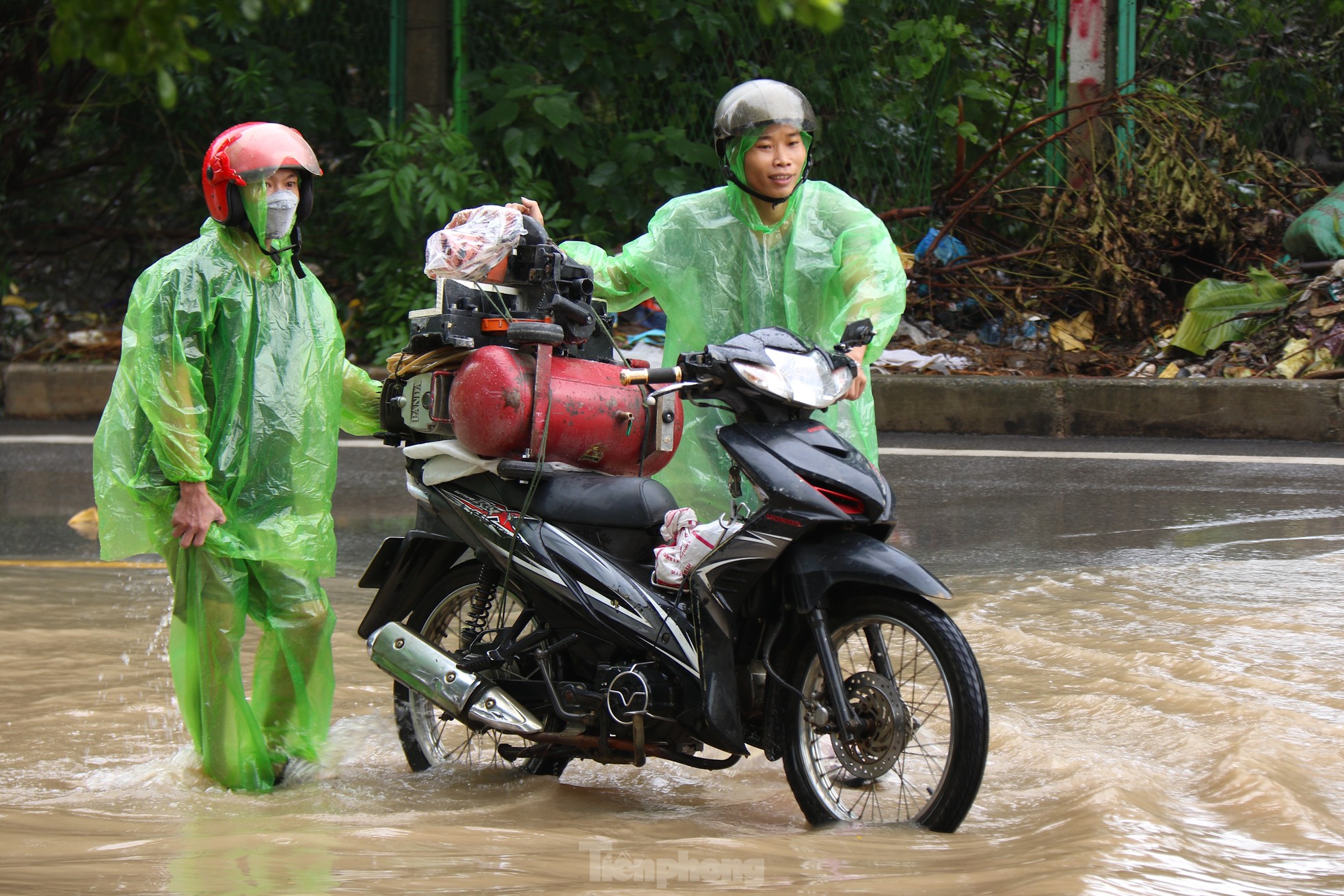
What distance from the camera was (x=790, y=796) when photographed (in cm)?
361

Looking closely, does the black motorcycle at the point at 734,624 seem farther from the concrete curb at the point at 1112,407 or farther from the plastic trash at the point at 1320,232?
the plastic trash at the point at 1320,232

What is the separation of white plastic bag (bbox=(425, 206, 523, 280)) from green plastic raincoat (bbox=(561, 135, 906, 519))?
0.39 metres

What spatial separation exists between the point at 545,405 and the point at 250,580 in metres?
0.95

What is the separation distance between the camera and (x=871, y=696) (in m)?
3.12

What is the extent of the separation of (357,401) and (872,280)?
141 centimetres

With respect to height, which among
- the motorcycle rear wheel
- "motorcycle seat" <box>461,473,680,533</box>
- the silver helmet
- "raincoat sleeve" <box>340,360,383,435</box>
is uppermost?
the silver helmet

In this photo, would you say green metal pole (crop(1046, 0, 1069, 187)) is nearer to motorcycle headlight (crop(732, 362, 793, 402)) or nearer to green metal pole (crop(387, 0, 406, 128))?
green metal pole (crop(387, 0, 406, 128))

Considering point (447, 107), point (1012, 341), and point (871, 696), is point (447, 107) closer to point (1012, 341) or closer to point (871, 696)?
point (1012, 341)

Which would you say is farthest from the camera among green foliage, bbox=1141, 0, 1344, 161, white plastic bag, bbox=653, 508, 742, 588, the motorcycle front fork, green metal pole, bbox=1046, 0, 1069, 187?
green foliage, bbox=1141, 0, 1344, 161

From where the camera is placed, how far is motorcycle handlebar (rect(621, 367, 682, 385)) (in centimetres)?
315

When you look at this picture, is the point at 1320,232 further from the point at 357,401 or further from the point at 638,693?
the point at 638,693

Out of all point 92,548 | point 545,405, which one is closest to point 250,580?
point 545,405

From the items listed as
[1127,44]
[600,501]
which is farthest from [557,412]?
[1127,44]

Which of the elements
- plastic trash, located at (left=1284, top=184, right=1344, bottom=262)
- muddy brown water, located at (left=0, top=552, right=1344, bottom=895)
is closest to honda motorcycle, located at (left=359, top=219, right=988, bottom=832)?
muddy brown water, located at (left=0, top=552, right=1344, bottom=895)
